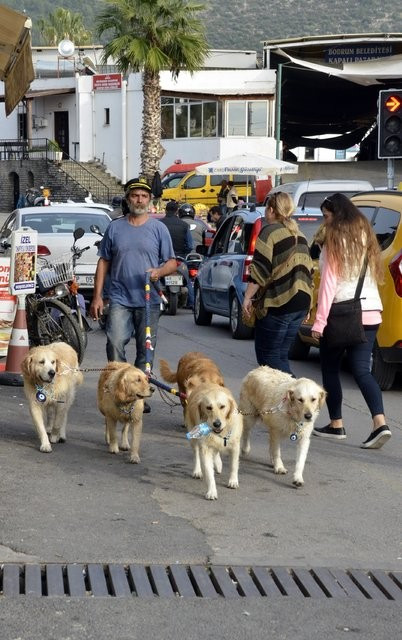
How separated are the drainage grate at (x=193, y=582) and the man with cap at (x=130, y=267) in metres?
3.61

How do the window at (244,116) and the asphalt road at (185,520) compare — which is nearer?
the asphalt road at (185,520)

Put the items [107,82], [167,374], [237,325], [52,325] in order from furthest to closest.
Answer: [107,82] < [237,325] < [52,325] < [167,374]

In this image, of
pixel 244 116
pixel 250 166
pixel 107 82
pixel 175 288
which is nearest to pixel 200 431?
pixel 175 288

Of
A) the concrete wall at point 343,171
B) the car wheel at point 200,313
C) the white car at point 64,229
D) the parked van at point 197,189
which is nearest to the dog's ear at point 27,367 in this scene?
the white car at point 64,229

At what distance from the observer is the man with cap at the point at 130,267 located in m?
9.12

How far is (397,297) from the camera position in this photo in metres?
10.9

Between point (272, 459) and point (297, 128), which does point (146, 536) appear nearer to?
point (272, 459)

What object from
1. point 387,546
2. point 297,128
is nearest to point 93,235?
point 387,546

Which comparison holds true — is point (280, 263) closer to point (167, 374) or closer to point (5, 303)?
point (167, 374)

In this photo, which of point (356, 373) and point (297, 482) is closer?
point (297, 482)

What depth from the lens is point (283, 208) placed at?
8.70m

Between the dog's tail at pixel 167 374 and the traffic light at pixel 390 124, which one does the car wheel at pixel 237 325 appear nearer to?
the traffic light at pixel 390 124

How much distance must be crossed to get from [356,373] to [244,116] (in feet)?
144

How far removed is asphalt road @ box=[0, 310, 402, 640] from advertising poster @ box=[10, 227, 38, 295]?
2.09 metres
